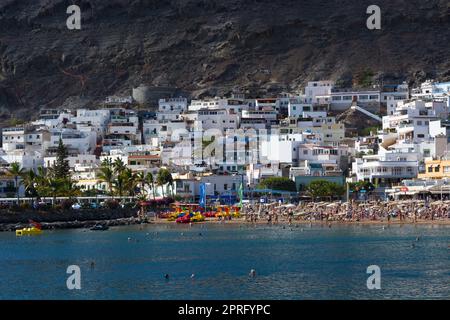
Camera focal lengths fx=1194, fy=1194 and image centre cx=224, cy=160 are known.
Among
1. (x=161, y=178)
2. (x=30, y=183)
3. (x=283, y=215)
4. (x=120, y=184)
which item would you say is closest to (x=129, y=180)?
(x=120, y=184)

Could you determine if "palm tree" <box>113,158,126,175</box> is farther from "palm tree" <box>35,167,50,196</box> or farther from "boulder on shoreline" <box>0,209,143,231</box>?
"palm tree" <box>35,167,50,196</box>

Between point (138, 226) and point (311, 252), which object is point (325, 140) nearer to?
point (138, 226)

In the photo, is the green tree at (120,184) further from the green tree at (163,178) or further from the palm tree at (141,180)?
the green tree at (163,178)

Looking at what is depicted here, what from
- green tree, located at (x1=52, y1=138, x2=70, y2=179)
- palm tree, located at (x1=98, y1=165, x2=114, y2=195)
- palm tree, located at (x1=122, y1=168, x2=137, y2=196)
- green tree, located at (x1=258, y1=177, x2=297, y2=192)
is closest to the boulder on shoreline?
palm tree, located at (x1=98, y1=165, x2=114, y2=195)

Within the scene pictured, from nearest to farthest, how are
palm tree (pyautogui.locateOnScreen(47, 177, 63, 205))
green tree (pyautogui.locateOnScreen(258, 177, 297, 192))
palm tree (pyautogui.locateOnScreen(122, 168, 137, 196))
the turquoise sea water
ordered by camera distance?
1. the turquoise sea water
2. palm tree (pyautogui.locateOnScreen(47, 177, 63, 205))
3. palm tree (pyautogui.locateOnScreen(122, 168, 137, 196))
4. green tree (pyautogui.locateOnScreen(258, 177, 297, 192))

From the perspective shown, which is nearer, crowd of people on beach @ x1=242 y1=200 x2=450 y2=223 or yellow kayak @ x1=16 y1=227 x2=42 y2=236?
yellow kayak @ x1=16 y1=227 x2=42 y2=236

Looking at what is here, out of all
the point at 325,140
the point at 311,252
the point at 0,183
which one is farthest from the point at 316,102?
the point at 311,252
